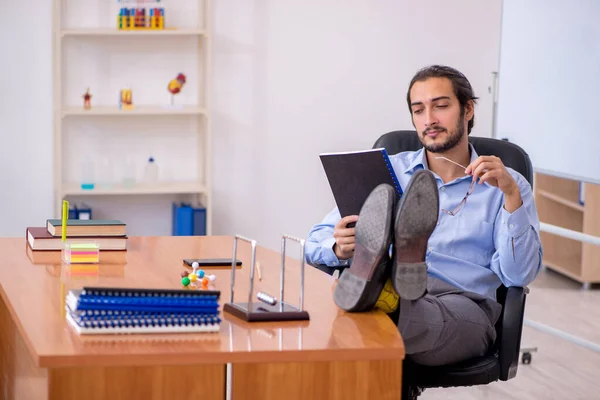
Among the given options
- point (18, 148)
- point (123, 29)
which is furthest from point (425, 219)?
point (18, 148)

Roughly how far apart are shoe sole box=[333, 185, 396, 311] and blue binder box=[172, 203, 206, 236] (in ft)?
9.45

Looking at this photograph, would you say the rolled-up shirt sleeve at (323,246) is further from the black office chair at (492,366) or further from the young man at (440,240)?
the black office chair at (492,366)

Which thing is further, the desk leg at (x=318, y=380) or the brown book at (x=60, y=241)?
the brown book at (x=60, y=241)

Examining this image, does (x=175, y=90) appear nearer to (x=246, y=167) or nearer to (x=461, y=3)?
(x=246, y=167)

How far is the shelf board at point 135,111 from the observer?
445cm

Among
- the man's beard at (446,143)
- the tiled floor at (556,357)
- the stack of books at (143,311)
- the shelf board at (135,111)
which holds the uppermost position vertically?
the shelf board at (135,111)

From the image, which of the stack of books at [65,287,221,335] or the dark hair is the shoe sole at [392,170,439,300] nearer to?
the stack of books at [65,287,221,335]

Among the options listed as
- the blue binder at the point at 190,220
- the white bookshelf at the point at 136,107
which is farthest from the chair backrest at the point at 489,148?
the blue binder at the point at 190,220

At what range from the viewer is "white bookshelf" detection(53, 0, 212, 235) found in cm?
460

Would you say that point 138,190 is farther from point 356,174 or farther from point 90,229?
point 356,174

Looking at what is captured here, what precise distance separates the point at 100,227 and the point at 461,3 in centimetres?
319

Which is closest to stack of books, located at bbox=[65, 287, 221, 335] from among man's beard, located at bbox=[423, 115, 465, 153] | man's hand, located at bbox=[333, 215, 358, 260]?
man's hand, located at bbox=[333, 215, 358, 260]

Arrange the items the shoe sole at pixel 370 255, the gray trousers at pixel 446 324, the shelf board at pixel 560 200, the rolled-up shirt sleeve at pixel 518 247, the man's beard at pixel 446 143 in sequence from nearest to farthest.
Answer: the shoe sole at pixel 370 255 < the gray trousers at pixel 446 324 < the rolled-up shirt sleeve at pixel 518 247 < the man's beard at pixel 446 143 < the shelf board at pixel 560 200

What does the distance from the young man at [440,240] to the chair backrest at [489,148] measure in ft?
0.22
